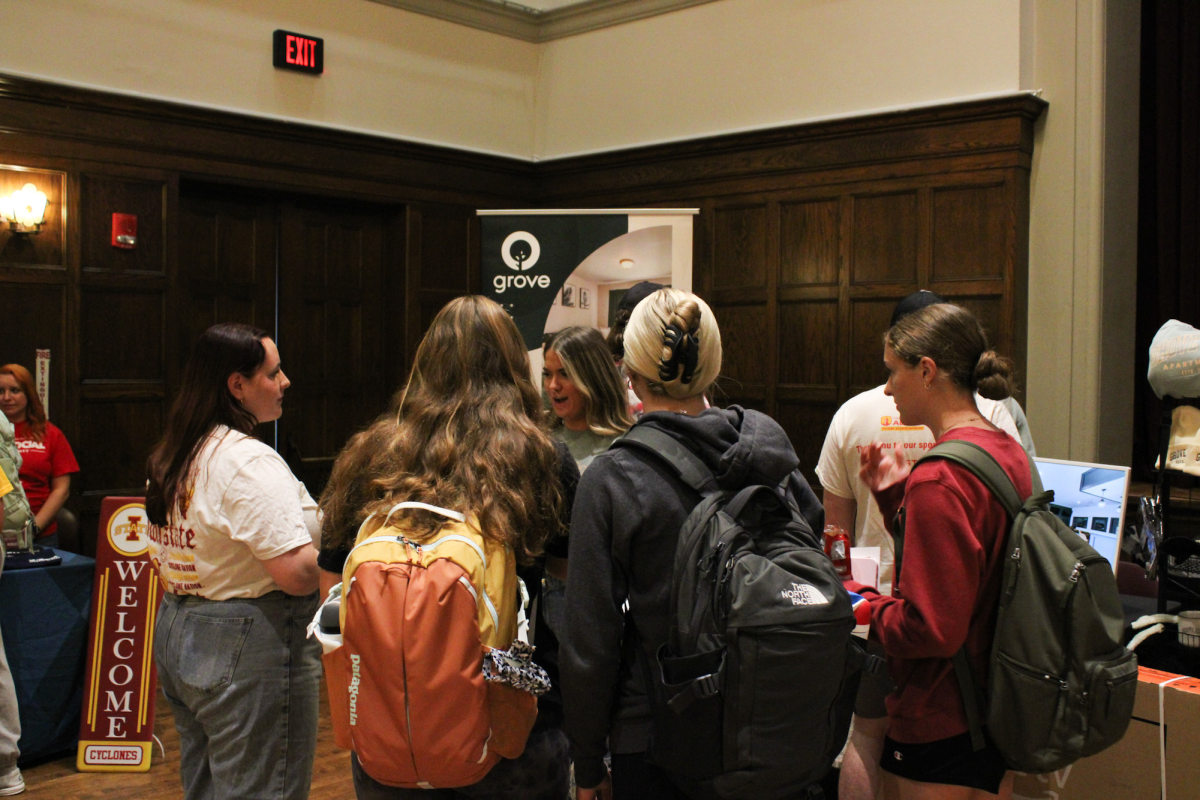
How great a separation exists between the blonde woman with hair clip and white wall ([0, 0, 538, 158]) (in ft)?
16.4

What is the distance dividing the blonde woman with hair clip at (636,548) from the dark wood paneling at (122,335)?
15.5 ft

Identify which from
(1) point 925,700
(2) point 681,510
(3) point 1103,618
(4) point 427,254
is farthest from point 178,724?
(4) point 427,254

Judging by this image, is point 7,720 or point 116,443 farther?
point 116,443

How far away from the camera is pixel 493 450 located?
165 cm

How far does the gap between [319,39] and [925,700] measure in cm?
565

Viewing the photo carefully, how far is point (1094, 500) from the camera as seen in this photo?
301 centimetres

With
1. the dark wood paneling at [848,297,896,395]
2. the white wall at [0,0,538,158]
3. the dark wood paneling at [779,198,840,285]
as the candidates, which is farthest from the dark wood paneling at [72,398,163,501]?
the dark wood paneling at [848,297,896,395]

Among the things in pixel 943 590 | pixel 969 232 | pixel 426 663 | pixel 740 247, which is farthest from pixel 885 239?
pixel 426 663

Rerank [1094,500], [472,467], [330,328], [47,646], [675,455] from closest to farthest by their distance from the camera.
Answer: [675,455], [472,467], [1094,500], [47,646], [330,328]

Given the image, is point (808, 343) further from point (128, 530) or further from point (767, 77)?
point (128, 530)

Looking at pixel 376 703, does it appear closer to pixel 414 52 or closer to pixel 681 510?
pixel 681 510

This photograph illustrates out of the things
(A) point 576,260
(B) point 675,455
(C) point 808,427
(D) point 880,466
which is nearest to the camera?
(B) point 675,455

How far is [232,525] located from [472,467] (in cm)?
77

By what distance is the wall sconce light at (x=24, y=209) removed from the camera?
16.6 ft
